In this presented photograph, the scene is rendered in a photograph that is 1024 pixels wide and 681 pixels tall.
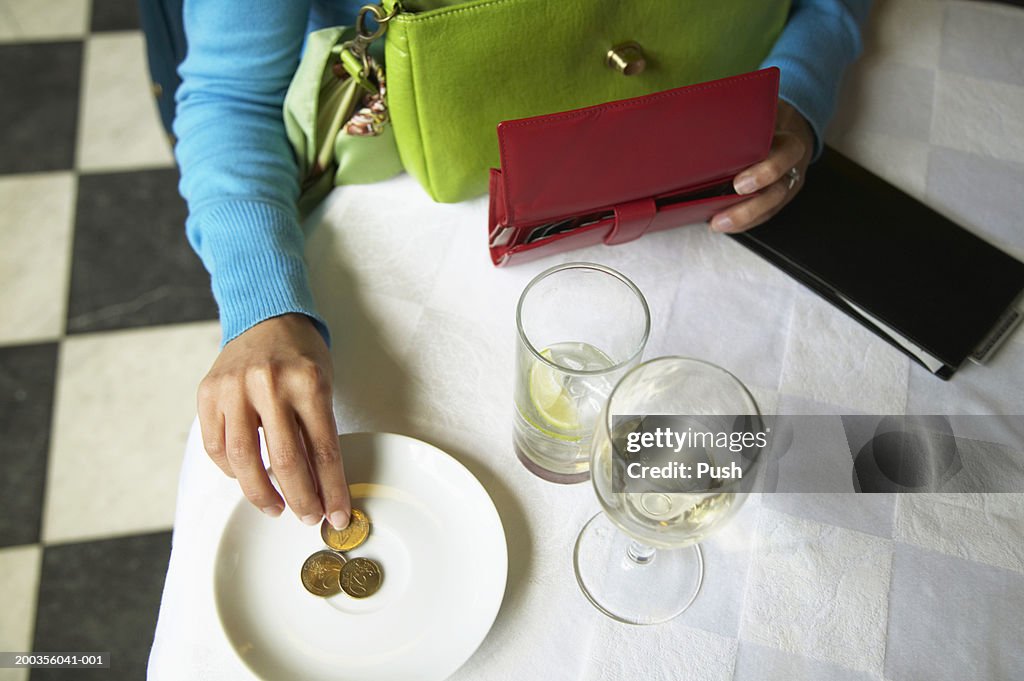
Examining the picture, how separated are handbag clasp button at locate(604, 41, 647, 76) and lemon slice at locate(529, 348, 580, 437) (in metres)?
0.28

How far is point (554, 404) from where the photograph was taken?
54cm

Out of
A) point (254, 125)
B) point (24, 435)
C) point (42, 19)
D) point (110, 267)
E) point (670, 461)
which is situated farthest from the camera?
point (42, 19)

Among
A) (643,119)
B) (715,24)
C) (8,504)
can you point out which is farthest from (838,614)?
(8,504)

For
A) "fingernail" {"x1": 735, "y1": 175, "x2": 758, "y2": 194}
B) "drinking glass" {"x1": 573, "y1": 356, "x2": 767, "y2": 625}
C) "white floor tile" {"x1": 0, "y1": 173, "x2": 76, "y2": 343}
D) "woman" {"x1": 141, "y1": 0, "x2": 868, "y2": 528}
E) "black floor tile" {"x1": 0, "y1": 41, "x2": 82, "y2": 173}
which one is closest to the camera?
"drinking glass" {"x1": 573, "y1": 356, "x2": 767, "y2": 625}

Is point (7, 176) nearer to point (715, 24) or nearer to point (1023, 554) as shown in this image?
point (715, 24)

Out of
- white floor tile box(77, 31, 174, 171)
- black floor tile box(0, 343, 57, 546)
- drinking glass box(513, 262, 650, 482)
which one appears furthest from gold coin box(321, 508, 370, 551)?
white floor tile box(77, 31, 174, 171)

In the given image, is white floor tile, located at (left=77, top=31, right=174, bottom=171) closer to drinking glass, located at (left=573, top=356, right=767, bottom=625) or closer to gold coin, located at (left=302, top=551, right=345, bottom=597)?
gold coin, located at (left=302, top=551, right=345, bottom=597)

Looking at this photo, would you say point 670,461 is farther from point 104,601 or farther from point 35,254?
point 35,254

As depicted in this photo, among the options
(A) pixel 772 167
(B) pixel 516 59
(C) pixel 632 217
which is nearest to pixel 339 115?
(B) pixel 516 59

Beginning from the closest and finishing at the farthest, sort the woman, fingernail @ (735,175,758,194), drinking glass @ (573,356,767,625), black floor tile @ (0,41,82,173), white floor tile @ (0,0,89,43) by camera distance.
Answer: drinking glass @ (573,356,767,625) → the woman → fingernail @ (735,175,758,194) → black floor tile @ (0,41,82,173) → white floor tile @ (0,0,89,43)

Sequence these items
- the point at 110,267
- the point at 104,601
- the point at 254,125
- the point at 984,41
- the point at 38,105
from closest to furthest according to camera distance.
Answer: the point at 254,125, the point at 984,41, the point at 104,601, the point at 110,267, the point at 38,105

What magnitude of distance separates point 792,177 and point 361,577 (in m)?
0.49

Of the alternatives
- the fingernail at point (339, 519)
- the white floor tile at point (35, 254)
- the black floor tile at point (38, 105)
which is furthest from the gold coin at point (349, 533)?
the black floor tile at point (38, 105)

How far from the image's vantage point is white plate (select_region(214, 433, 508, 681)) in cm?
50
